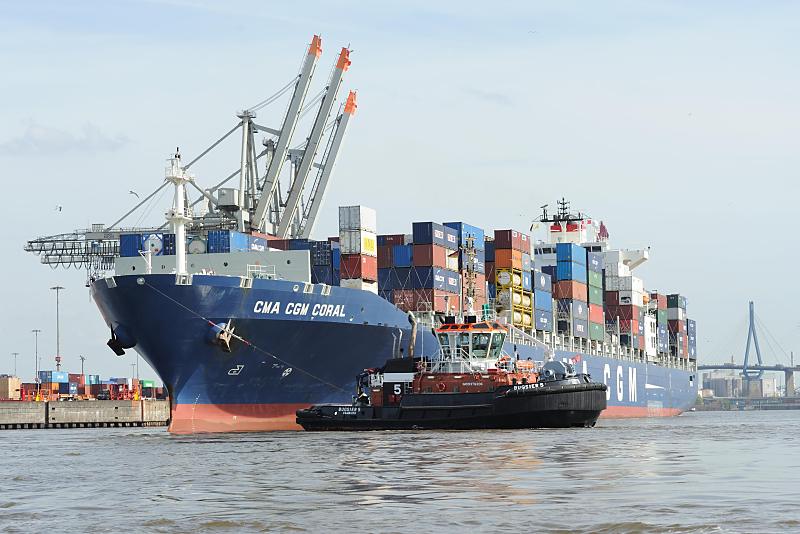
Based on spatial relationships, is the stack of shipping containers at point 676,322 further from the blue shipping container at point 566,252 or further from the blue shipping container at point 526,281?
the blue shipping container at point 526,281

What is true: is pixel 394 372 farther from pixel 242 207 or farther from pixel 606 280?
pixel 606 280

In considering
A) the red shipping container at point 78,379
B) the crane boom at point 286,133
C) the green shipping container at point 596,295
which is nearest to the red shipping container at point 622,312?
the green shipping container at point 596,295

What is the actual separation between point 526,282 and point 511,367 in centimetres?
2379

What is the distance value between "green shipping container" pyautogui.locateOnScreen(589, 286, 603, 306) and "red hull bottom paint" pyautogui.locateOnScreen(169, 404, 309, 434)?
40805mm

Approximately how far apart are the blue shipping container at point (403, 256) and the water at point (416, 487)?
74.3 feet

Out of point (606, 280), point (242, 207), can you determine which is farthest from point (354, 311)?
point (606, 280)

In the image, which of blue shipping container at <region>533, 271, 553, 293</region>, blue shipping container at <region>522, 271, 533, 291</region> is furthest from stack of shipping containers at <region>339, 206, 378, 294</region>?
blue shipping container at <region>533, 271, 553, 293</region>

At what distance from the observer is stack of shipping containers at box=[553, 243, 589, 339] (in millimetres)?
84250

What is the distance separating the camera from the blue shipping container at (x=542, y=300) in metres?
76.2

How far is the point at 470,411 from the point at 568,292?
38769 mm

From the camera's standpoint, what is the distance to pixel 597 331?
90375mm

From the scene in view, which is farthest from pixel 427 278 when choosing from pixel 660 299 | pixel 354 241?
pixel 660 299

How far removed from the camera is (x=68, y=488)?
26016mm

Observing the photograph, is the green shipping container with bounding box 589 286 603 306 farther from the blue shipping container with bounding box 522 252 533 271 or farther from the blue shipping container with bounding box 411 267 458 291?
the blue shipping container with bounding box 411 267 458 291
